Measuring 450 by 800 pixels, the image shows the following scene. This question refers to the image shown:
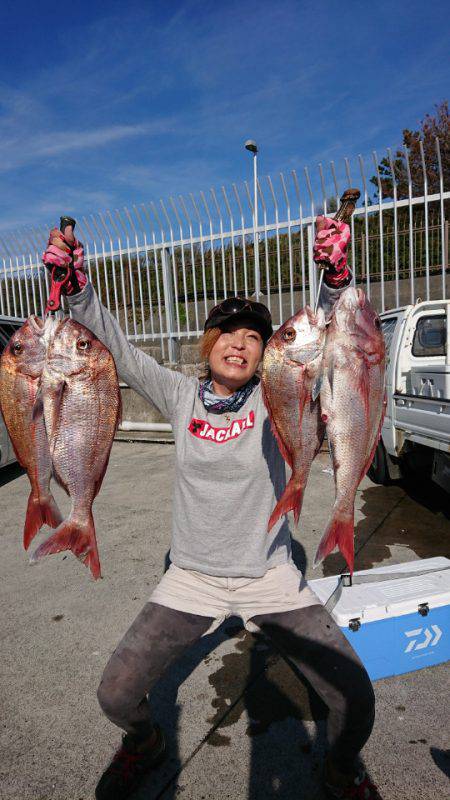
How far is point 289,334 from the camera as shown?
1.85m

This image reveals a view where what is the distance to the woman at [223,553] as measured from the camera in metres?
2.10

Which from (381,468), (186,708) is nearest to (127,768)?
(186,708)

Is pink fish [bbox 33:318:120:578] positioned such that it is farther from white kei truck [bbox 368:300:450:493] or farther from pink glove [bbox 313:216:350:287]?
white kei truck [bbox 368:300:450:493]

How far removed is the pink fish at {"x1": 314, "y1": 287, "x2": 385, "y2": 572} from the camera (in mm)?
1792

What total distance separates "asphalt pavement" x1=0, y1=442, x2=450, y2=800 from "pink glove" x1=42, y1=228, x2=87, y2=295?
7.15 feet

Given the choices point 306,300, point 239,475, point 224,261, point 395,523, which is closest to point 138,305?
point 224,261

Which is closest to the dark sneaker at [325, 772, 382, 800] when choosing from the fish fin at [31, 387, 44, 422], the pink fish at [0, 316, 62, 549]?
the pink fish at [0, 316, 62, 549]

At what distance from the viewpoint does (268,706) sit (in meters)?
2.72

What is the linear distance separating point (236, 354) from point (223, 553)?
93 cm

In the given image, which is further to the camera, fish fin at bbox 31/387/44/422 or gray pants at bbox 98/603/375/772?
gray pants at bbox 98/603/375/772

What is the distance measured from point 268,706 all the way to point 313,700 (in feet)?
0.81

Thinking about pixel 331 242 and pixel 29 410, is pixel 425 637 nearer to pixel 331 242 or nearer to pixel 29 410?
pixel 331 242

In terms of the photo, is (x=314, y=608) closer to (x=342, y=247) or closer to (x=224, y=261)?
(x=342, y=247)

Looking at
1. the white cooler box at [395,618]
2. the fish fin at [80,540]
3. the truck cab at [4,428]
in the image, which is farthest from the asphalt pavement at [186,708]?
the truck cab at [4,428]
